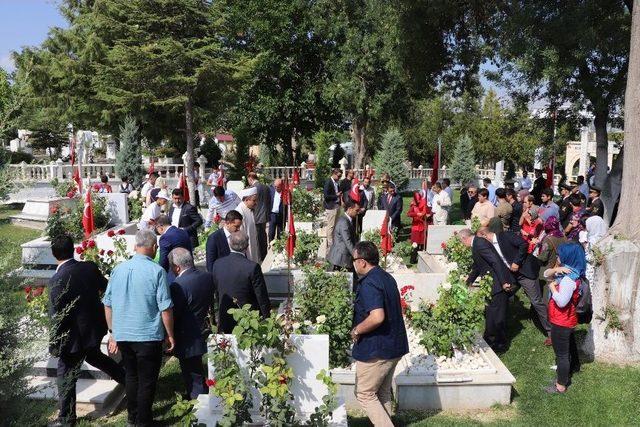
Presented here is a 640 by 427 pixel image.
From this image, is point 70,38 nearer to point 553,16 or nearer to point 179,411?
point 553,16

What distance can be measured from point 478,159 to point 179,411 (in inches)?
1800

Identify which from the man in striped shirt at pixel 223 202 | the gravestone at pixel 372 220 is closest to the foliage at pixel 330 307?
the man in striped shirt at pixel 223 202

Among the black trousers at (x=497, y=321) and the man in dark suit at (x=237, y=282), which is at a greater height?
the man in dark suit at (x=237, y=282)

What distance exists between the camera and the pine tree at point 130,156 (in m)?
25.3

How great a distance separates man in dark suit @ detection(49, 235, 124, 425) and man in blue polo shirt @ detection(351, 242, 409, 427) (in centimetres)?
238

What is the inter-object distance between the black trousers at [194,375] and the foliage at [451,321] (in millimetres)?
2441

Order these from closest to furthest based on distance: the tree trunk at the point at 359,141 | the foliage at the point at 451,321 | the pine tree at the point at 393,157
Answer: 1. the foliage at the point at 451,321
2. the pine tree at the point at 393,157
3. the tree trunk at the point at 359,141

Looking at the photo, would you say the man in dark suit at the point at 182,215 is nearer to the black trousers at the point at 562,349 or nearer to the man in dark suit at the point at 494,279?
the man in dark suit at the point at 494,279

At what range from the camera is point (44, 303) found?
21.4 ft

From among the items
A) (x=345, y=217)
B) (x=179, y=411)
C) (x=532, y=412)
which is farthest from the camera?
(x=345, y=217)

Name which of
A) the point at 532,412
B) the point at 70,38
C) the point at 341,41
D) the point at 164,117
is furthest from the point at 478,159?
the point at 532,412

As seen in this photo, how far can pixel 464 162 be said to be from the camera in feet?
106

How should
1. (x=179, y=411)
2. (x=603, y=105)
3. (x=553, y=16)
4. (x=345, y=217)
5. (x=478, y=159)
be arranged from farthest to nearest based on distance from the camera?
(x=478, y=159) < (x=603, y=105) < (x=553, y=16) < (x=345, y=217) < (x=179, y=411)

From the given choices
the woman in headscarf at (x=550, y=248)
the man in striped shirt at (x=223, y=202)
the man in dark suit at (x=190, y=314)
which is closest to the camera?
the man in dark suit at (x=190, y=314)
